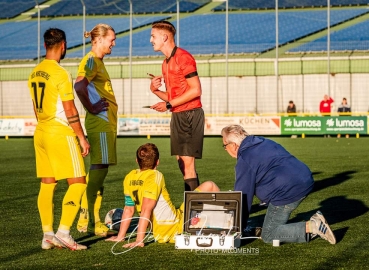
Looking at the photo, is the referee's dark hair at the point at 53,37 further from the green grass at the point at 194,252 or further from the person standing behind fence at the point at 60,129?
the green grass at the point at 194,252

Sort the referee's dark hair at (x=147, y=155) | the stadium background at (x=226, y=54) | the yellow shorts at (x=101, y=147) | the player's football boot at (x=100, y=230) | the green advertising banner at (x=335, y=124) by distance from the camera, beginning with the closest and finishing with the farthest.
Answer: the referee's dark hair at (x=147, y=155) < the player's football boot at (x=100, y=230) < the yellow shorts at (x=101, y=147) < the green advertising banner at (x=335, y=124) < the stadium background at (x=226, y=54)

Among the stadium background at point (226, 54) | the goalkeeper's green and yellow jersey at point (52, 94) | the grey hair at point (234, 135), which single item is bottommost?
the grey hair at point (234, 135)

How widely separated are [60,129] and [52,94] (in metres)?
0.32

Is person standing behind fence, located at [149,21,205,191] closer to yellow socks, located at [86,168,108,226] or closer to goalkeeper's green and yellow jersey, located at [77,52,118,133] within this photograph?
goalkeeper's green and yellow jersey, located at [77,52,118,133]

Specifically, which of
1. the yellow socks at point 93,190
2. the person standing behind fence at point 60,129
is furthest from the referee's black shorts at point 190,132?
the person standing behind fence at point 60,129

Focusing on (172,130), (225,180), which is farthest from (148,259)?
(225,180)

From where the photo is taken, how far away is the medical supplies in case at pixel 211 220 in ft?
24.1

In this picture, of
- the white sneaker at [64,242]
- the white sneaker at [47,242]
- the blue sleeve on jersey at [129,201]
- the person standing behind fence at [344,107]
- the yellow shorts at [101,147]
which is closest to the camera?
the white sneaker at [64,242]

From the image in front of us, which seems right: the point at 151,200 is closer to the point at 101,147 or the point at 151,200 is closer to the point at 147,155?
the point at 147,155

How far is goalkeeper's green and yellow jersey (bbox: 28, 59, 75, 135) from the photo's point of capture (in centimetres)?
754

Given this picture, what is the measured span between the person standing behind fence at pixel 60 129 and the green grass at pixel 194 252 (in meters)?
0.30

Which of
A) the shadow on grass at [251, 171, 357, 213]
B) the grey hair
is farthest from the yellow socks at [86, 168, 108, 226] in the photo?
the shadow on grass at [251, 171, 357, 213]

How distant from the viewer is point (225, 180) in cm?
1490

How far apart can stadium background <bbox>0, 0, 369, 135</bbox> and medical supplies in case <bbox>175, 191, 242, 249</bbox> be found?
27597 millimetres
